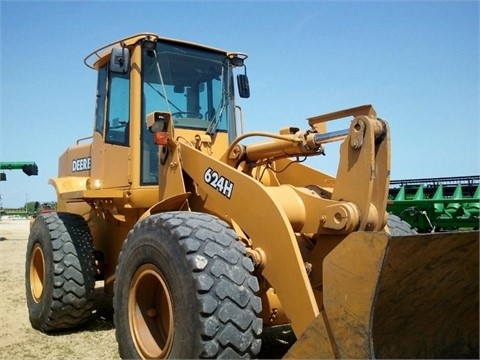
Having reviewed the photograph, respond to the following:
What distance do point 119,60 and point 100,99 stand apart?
51.4 inches

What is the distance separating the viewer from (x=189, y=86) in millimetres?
5324

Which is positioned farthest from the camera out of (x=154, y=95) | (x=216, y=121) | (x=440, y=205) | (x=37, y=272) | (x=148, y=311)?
(x=440, y=205)

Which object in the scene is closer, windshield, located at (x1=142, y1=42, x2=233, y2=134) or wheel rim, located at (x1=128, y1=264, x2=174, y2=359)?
wheel rim, located at (x1=128, y1=264, x2=174, y2=359)

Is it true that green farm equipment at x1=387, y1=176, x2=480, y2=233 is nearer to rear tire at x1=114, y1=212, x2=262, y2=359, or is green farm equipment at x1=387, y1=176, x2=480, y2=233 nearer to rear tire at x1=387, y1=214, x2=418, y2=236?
rear tire at x1=387, y1=214, x2=418, y2=236

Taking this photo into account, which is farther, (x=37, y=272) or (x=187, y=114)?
(x=37, y=272)

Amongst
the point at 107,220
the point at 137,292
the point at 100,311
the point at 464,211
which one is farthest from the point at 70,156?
the point at 464,211

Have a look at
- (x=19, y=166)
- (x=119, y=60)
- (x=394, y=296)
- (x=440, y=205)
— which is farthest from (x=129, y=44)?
(x=19, y=166)

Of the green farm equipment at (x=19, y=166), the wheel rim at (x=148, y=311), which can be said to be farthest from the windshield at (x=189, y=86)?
the green farm equipment at (x=19, y=166)

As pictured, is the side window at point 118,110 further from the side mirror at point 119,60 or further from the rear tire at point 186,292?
the rear tire at point 186,292

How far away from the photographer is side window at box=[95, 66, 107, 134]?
5.85 m

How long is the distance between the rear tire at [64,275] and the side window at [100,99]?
1.13m

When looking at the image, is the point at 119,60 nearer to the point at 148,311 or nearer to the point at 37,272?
the point at 148,311

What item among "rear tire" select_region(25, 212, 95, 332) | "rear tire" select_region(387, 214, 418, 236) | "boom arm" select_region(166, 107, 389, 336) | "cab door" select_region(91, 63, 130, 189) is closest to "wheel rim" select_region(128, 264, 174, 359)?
"boom arm" select_region(166, 107, 389, 336)

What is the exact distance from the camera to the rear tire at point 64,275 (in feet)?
17.5
